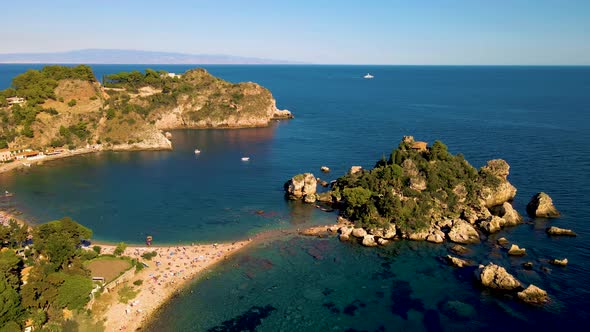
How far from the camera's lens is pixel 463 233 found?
226 ft

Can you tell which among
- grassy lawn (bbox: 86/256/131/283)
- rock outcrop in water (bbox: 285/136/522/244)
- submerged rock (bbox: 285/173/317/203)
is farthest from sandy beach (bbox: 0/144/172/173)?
grassy lawn (bbox: 86/256/131/283)

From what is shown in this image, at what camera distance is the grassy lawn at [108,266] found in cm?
5647

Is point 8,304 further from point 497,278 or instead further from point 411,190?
point 411,190

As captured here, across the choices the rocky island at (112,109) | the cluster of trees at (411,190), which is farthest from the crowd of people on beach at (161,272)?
the rocky island at (112,109)

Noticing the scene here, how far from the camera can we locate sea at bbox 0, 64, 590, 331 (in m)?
50.0

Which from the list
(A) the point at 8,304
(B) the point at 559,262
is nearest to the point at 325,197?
(B) the point at 559,262

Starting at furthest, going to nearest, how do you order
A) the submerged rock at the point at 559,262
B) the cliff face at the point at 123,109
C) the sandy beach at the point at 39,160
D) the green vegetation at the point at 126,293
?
1. the cliff face at the point at 123,109
2. the sandy beach at the point at 39,160
3. the submerged rock at the point at 559,262
4. the green vegetation at the point at 126,293

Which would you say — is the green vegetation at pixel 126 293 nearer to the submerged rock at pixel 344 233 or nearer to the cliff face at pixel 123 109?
the submerged rock at pixel 344 233

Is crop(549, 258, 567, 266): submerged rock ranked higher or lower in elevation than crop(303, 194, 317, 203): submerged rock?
higher

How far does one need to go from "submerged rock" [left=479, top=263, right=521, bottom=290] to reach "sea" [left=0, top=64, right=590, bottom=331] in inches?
57.2

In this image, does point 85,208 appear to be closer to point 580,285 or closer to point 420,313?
point 420,313

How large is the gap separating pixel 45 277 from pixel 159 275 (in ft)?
46.8

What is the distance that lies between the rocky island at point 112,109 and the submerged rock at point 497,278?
106m

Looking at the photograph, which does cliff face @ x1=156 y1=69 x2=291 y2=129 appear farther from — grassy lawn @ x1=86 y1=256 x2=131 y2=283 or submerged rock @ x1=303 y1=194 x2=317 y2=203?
grassy lawn @ x1=86 y1=256 x2=131 y2=283
